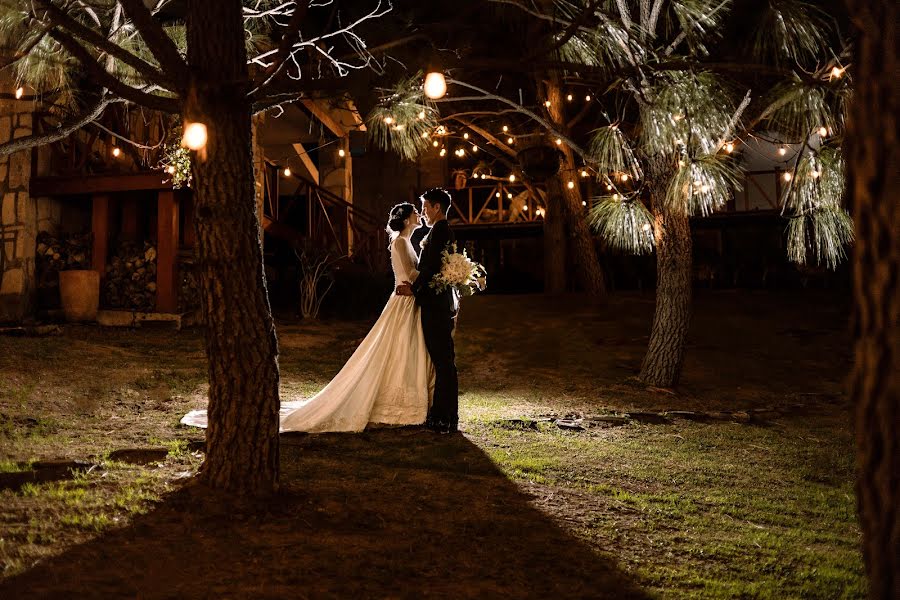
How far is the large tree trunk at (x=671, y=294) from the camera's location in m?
7.53

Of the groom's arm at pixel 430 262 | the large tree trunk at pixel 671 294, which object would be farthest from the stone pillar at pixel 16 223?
the large tree trunk at pixel 671 294

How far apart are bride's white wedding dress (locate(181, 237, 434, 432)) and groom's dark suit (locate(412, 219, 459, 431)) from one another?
0.36 feet

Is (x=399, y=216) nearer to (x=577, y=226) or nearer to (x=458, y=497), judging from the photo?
(x=458, y=497)

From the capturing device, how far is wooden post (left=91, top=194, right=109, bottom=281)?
35.8 feet

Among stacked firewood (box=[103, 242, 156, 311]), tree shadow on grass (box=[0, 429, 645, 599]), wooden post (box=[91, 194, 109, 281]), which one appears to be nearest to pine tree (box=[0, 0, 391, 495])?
tree shadow on grass (box=[0, 429, 645, 599])

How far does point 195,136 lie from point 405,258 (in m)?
2.52

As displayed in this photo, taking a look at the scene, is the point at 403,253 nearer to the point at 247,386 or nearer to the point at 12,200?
the point at 247,386

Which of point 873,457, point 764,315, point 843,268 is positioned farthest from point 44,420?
point 843,268

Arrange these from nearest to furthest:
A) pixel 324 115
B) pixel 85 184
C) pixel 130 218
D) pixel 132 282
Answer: pixel 85 184 → pixel 132 282 → pixel 130 218 → pixel 324 115

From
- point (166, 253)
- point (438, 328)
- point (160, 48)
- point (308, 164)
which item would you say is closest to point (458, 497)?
point (438, 328)

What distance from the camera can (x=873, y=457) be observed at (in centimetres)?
151

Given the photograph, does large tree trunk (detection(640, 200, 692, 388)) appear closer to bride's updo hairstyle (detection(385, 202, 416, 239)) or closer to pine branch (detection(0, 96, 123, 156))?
bride's updo hairstyle (detection(385, 202, 416, 239))

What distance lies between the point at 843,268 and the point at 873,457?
17123 mm

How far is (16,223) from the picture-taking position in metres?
10.6
